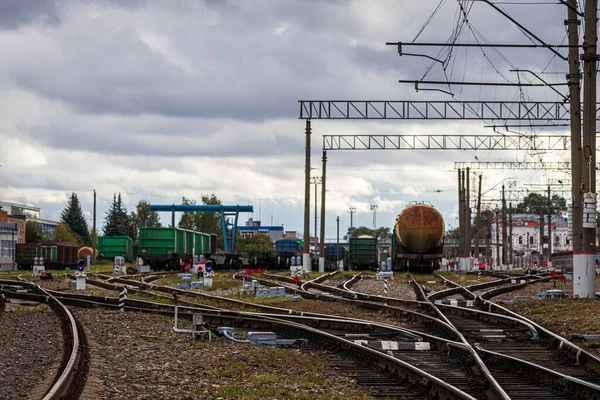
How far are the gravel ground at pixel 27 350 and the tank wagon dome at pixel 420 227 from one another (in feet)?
98.3

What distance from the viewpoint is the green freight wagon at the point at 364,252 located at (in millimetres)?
67938

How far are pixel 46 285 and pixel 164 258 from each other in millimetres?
21446

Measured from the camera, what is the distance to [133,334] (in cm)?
1811

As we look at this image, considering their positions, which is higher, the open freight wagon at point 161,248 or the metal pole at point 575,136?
the metal pole at point 575,136

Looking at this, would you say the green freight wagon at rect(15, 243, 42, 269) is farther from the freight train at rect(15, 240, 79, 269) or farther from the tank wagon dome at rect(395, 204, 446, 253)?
the tank wagon dome at rect(395, 204, 446, 253)

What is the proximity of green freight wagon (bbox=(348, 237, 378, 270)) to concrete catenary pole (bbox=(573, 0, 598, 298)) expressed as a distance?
1647 inches

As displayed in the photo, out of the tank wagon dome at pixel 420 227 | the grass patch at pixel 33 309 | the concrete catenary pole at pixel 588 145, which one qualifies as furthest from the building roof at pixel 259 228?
the concrete catenary pole at pixel 588 145

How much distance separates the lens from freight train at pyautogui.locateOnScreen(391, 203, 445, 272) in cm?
5062

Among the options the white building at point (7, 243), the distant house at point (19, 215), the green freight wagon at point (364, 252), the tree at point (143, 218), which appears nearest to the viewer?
the green freight wagon at point (364, 252)

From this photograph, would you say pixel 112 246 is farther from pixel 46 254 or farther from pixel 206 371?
pixel 206 371

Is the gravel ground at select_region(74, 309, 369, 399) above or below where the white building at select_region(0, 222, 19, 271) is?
below

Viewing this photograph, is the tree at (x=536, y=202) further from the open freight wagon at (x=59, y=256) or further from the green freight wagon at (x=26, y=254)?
the green freight wagon at (x=26, y=254)

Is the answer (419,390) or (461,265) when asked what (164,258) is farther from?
(419,390)

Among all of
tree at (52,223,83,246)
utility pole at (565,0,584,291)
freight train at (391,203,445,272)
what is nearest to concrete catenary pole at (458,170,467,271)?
freight train at (391,203,445,272)
